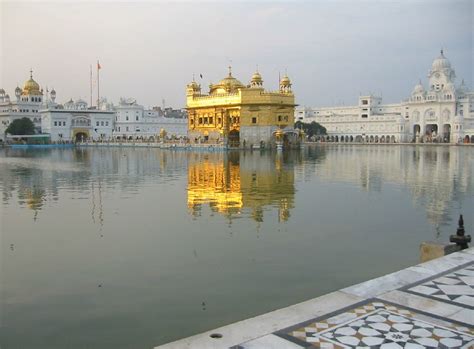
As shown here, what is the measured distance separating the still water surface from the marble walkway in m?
0.80

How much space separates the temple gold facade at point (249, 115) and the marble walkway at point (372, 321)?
1638 inches

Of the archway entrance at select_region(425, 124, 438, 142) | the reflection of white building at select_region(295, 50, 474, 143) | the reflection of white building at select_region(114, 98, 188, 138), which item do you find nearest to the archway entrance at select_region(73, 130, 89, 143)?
the reflection of white building at select_region(114, 98, 188, 138)

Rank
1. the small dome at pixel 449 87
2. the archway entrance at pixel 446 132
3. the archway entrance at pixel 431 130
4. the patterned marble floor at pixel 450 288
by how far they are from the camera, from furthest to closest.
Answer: the archway entrance at pixel 431 130 → the small dome at pixel 449 87 → the archway entrance at pixel 446 132 → the patterned marble floor at pixel 450 288

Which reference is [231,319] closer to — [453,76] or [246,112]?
[246,112]

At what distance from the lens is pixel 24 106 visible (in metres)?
78.9

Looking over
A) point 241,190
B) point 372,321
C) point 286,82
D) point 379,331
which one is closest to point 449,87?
point 286,82

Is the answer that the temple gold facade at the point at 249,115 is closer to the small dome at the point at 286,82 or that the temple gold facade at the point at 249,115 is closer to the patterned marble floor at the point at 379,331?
the small dome at the point at 286,82

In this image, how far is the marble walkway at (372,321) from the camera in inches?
155

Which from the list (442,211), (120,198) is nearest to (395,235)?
(442,211)

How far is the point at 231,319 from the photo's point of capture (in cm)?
507

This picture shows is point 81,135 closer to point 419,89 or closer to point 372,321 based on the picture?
point 419,89

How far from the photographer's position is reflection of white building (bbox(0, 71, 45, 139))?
77.8 meters

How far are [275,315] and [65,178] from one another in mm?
16211

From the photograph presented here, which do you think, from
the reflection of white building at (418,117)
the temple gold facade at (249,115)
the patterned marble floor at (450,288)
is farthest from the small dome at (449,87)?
the patterned marble floor at (450,288)
